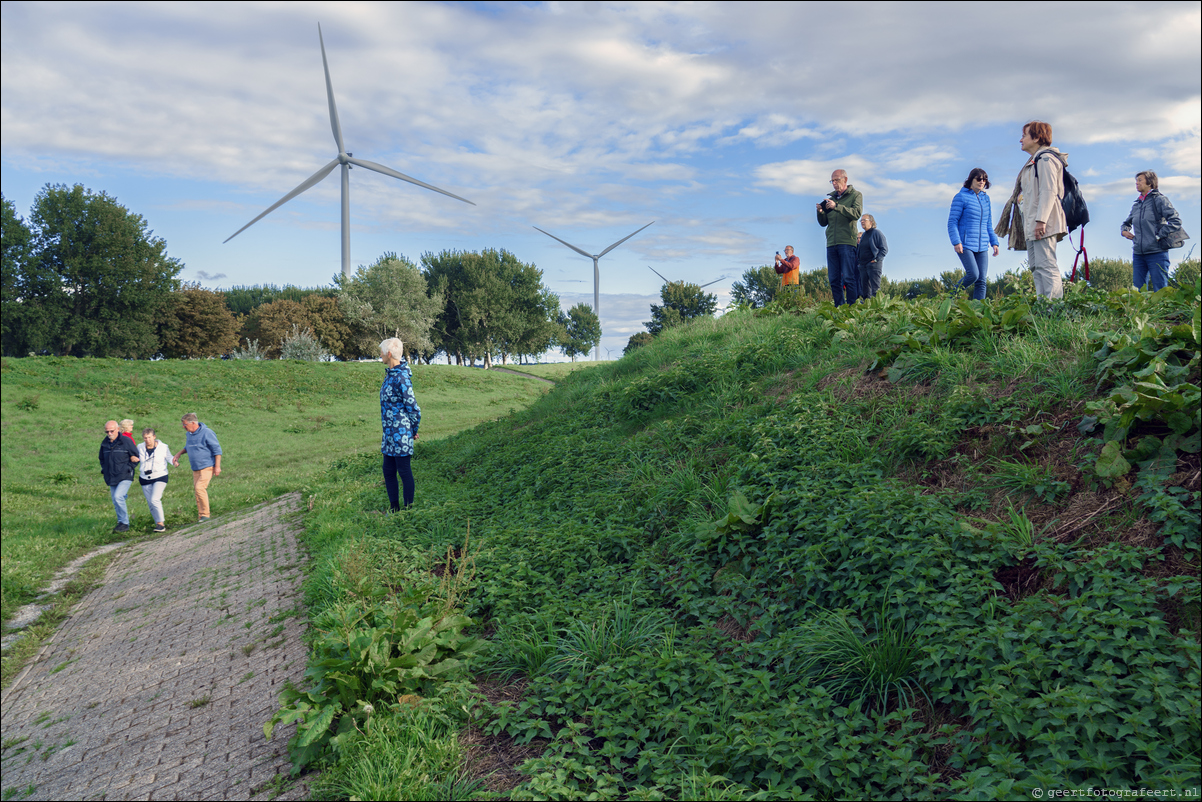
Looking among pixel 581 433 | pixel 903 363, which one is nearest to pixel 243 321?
pixel 581 433

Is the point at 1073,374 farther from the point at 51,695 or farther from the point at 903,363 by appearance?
the point at 51,695

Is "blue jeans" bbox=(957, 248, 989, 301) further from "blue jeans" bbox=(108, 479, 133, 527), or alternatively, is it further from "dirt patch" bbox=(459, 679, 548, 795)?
"blue jeans" bbox=(108, 479, 133, 527)

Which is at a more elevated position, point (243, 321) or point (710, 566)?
point (243, 321)

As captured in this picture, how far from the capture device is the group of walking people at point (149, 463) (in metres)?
12.1

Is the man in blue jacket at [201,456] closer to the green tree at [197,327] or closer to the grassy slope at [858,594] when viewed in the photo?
the grassy slope at [858,594]

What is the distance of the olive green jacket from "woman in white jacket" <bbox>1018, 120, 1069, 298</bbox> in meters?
3.47

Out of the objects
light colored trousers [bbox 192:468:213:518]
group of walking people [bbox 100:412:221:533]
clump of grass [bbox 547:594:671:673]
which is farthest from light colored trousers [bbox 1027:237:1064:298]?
light colored trousers [bbox 192:468:213:518]

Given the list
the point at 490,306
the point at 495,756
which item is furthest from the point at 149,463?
the point at 490,306

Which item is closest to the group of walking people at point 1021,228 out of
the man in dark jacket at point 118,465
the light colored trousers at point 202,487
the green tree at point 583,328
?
the light colored trousers at point 202,487

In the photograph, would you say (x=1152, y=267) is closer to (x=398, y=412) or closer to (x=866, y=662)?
(x=866, y=662)

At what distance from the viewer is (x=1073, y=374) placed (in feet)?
18.2

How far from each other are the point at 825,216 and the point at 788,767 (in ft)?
35.8

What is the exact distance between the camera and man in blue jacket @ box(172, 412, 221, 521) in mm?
12758

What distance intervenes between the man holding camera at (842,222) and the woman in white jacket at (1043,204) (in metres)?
3.53
